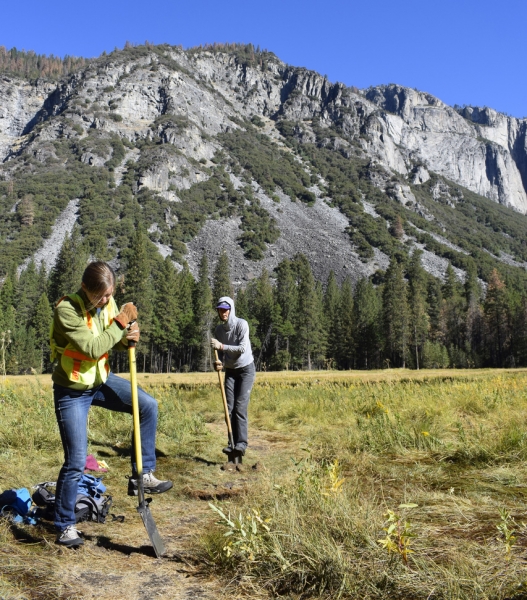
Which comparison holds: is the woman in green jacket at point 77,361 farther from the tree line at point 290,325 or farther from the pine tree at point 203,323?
the pine tree at point 203,323

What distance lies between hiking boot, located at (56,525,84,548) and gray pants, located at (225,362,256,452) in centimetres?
287

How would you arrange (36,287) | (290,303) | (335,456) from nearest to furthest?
(335,456) → (290,303) → (36,287)

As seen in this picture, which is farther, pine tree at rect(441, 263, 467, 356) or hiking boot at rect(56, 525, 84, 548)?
pine tree at rect(441, 263, 467, 356)

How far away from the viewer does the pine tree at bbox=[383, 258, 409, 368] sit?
63.9 meters

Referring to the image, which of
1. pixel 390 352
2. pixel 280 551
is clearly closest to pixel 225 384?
pixel 280 551

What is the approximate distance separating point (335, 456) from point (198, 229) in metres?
122

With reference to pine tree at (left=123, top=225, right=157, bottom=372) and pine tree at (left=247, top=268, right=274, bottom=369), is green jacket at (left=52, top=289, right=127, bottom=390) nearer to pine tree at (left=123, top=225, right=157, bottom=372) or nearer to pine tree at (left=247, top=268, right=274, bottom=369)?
pine tree at (left=123, top=225, right=157, bottom=372)

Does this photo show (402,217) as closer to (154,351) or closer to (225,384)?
(154,351)

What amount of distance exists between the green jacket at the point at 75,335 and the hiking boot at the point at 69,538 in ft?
3.44

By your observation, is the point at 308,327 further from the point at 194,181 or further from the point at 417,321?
the point at 194,181

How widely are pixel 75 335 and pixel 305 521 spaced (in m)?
2.15

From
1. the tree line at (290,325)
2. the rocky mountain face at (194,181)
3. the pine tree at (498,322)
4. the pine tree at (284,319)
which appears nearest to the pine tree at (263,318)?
the tree line at (290,325)

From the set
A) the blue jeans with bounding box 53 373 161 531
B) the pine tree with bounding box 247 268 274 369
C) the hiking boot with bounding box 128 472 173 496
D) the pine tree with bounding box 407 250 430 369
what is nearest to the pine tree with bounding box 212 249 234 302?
the pine tree with bounding box 247 268 274 369

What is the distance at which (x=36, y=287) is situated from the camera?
3073 inches
